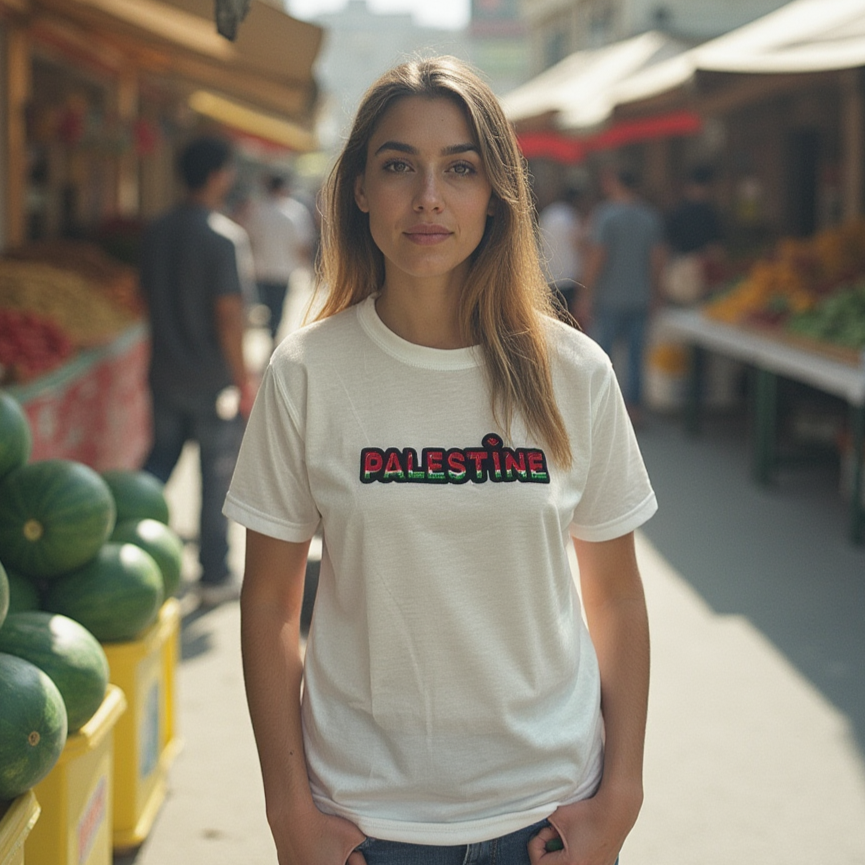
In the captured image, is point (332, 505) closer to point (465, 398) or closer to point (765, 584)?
point (465, 398)

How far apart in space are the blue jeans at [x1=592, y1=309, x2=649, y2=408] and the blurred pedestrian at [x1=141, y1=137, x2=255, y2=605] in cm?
551

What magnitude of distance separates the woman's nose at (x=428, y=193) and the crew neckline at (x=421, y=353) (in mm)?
208

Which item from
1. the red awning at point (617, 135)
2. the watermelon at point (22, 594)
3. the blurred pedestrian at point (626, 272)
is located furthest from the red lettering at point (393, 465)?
the red awning at point (617, 135)

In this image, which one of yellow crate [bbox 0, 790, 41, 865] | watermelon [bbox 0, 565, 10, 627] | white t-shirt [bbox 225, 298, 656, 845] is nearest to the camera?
white t-shirt [bbox 225, 298, 656, 845]

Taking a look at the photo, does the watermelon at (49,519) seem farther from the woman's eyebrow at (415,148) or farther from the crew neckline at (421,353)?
the woman's eyebrow at (415,148)

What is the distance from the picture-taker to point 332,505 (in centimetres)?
180

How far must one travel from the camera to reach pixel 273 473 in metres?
1.85

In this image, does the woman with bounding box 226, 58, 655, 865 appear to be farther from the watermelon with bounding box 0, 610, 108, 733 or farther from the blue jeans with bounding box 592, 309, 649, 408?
the blue jeans with bounding box 592, 309, 649, 408

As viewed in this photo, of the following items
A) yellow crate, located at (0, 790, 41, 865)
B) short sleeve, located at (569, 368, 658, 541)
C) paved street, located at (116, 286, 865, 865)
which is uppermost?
short sleeve, located at (569, 368, 658, 541)

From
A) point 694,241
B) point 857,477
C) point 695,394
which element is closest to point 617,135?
point 694,241

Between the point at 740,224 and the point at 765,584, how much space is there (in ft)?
34.5

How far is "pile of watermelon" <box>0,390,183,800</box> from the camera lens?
2793 millimetres

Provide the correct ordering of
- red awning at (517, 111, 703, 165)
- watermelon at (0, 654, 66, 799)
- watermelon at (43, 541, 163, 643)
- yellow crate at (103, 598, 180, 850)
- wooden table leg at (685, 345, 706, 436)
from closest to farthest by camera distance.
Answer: watermelon at (0, 654, 66, 799), watermelon at (43, 541, 163, 643), yellow crate at (103, 598, 180, 850), wooden table leg at (685, 345, 706, 436), red awning at (517, 111, 703, 165)

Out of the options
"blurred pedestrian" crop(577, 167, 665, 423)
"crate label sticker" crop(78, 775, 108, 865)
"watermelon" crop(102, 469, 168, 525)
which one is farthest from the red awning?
"crate label sticker" crop(78, 775, 108, 865)
